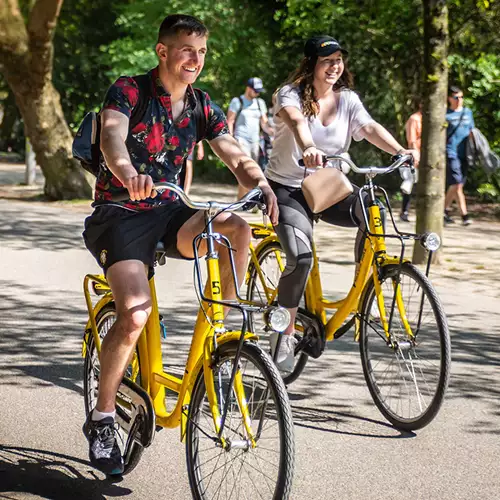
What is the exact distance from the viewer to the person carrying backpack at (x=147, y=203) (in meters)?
4.28

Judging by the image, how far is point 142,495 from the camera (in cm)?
442

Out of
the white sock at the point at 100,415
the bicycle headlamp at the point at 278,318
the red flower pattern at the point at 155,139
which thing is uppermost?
the red flower pattern at the point at 155,139

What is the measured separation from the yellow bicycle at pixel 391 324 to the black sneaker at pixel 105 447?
164 centimetres

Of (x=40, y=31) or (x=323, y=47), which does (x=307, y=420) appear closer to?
(x=323, y=47)

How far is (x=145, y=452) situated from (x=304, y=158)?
1.65 meters

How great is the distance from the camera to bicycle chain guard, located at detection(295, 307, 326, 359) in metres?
5.95

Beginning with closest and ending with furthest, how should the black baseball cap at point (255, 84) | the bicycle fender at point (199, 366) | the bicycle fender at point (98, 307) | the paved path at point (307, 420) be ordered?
the bicycle fender at point (199, 366) → the paved path at point (307, 420) → the bicycle fender at point (98, 307) → the black baseball cap at point (255, 84)

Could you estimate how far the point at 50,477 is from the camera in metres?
4.59

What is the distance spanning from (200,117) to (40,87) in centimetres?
1304

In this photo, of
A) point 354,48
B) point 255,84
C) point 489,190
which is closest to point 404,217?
point 489,190

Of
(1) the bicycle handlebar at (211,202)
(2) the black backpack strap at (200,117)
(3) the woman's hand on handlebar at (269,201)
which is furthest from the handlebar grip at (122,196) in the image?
(3) the woman's hand on handlebar at (269,201)

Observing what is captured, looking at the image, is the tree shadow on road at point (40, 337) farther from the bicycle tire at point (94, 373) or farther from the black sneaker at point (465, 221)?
the black sneaker at point (465, 221)

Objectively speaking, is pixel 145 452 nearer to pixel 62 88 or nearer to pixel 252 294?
pixel 252 294

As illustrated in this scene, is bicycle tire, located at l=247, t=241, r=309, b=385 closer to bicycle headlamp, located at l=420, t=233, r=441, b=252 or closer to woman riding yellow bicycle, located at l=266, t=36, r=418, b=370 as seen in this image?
woman riding yellow bicycle, located at l=266, t=36, r=418, b=370
